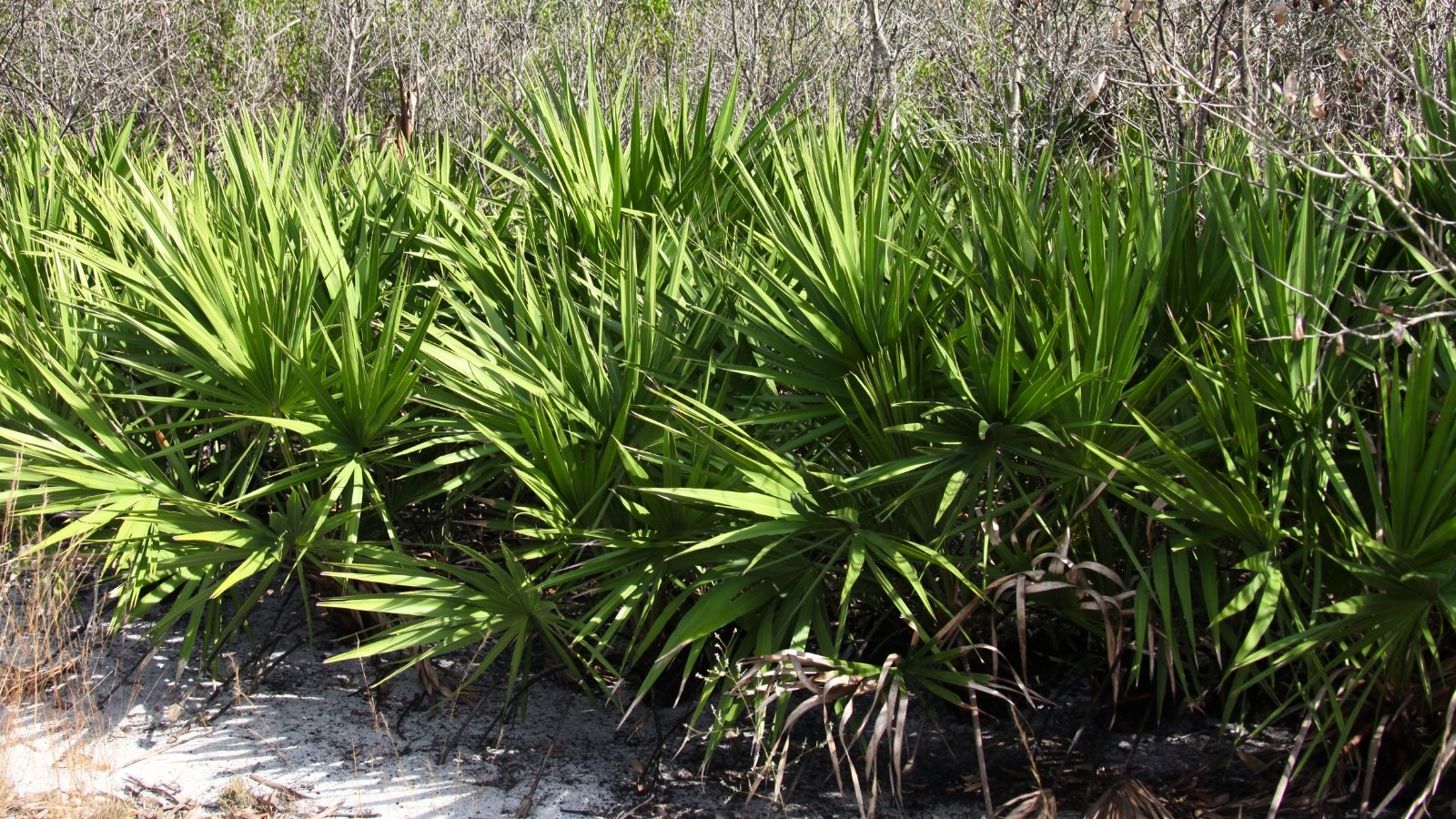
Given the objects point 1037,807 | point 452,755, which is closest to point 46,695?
point 452,755

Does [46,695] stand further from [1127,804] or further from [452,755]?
[1127,804]

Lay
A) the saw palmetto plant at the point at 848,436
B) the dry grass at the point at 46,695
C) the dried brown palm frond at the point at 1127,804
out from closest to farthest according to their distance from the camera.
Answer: the saw palmetto plant at the point at 848,436, the dried brown palm frond at the point at 1127,804, the dry grass at the point at 46,695

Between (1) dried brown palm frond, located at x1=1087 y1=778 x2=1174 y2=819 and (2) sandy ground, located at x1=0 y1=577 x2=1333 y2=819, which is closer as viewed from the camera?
(1) dried brown palm frond, located at x1=1087 y1=778 x2=1174 y2=819

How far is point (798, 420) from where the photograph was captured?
9.68 feet

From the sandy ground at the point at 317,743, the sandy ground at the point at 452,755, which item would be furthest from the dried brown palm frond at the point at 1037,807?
the sandy ground at the point at 317,743

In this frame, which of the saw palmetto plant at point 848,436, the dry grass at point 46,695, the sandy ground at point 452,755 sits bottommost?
the sandy ground at point 452,755

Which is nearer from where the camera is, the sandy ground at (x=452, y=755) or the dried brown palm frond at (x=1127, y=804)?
the dried brown palm frond at (x=1127, y=804)

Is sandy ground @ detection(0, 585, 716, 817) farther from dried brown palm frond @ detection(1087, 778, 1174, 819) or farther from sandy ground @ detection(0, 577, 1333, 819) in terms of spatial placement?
dried brown palm frond @ detection(1087, 778, 1174, 819)

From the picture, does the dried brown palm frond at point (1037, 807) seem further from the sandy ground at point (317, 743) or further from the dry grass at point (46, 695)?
the dry grass at point (46, 695)

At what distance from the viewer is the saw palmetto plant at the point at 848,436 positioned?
8.43 ft

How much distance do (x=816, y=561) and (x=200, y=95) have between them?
926 cm

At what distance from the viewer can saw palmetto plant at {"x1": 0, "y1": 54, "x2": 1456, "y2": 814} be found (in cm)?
257

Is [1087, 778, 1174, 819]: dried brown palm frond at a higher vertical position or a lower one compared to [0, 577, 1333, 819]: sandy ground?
higher

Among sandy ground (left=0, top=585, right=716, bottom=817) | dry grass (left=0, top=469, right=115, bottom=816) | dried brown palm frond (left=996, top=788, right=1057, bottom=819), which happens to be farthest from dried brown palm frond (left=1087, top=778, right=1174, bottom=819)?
dry grass (left=0, top=469, right=115, bottom=816)
